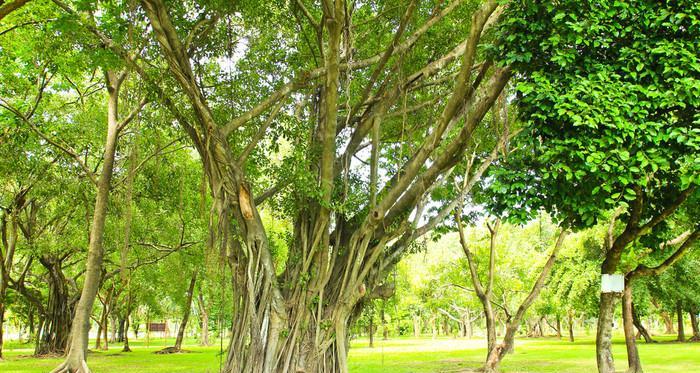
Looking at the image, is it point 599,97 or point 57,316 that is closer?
point 599,97

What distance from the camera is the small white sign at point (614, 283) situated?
247 inches

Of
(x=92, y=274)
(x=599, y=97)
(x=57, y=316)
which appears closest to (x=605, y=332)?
(x=599, y=97)

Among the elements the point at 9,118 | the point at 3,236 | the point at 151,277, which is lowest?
the point at 151,277

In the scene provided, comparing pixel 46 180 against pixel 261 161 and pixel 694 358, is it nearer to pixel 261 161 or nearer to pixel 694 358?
pixel 261 161

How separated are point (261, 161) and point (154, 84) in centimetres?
221

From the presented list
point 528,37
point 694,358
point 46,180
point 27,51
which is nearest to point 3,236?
point 46,180

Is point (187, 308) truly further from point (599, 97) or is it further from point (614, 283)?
point (599, 97)

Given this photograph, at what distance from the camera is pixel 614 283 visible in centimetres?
630

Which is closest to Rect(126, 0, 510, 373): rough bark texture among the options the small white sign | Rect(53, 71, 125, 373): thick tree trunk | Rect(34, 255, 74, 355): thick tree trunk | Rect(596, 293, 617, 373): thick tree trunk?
the small white sign

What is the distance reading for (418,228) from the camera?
7719 mm

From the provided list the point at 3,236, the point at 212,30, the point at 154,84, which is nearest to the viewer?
the point at 154,84

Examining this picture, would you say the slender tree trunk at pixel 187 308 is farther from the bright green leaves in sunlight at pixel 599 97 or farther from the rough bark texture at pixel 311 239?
the bright green leaves in sunlight at pixel 599 97

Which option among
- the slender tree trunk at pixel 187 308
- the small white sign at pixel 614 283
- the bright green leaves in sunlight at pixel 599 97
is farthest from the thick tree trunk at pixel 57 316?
the bright green leaves in sunlight at pixel 599 97

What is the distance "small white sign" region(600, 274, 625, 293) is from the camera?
6.27 meters
